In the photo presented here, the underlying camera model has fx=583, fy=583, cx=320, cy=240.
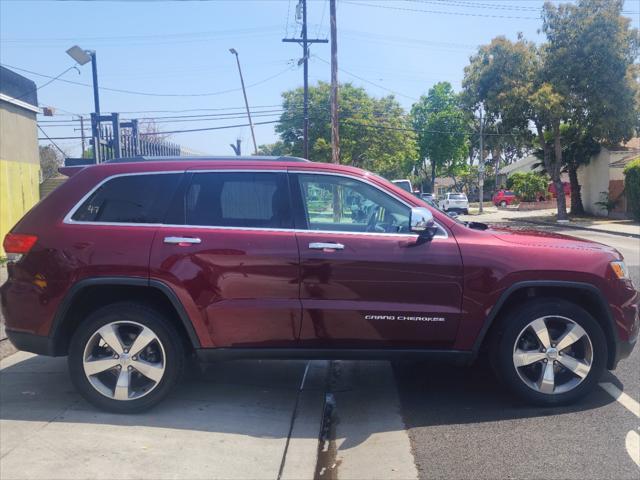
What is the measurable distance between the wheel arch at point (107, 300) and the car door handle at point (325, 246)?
1.05 meters

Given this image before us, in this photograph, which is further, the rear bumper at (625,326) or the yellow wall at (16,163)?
the yellow wall at (16,163)

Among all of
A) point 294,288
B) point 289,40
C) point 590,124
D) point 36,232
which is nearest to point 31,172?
point 36,232

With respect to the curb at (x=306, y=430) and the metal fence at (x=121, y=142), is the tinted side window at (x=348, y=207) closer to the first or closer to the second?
the curb at (x=306, y=430)

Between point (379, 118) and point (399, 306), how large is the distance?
1477 inches

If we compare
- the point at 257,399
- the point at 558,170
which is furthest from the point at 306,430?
the point at 558,170

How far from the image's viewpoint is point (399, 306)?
4.25m

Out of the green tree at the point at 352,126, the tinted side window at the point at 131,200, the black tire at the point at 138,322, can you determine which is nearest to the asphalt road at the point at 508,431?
the black tire at the point at 138,322

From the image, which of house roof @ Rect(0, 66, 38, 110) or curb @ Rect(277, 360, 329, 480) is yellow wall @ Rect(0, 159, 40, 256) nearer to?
house roof @ Rect(0, 66, 38, 110)

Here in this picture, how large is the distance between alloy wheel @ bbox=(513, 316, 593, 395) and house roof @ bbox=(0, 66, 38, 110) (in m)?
14.6

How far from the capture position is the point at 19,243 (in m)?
4.36

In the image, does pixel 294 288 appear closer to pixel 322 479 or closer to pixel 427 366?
pixel 322 479

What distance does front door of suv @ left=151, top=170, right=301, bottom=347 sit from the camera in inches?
165

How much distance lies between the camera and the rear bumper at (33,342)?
4324mm

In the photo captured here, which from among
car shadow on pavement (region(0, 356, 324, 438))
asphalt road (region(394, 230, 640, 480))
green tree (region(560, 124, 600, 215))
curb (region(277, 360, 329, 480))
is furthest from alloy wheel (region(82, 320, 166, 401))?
green tree (region(560, 124, 600, 215))
